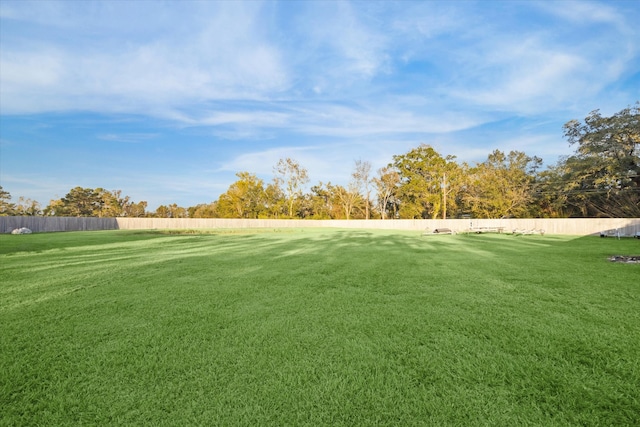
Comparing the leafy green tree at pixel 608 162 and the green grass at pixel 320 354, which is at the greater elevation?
the leafy green tree at pixel 608 162

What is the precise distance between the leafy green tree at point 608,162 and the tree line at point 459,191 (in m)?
0.05

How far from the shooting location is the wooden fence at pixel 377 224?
18.8m

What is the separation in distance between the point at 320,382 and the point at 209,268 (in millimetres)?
4100

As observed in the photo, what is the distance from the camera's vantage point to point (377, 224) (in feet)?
112

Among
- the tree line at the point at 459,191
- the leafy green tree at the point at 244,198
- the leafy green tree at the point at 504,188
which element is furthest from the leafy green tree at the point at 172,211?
the leafy green tree at the point at 504,188

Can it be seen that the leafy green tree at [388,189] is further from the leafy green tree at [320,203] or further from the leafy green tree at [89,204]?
the leafy green tree at [89,204]

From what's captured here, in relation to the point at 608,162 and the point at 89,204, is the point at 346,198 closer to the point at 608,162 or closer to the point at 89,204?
the point at 608,162

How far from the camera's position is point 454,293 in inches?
138

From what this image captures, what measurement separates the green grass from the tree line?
2522 cm

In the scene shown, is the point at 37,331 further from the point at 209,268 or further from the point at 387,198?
the point at 387,198

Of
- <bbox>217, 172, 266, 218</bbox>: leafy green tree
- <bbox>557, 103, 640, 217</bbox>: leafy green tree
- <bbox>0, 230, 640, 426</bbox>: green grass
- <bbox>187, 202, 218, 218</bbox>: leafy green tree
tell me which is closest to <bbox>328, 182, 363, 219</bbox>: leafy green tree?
<bbox>217, 172, 266, 218</bbox>: leafy green tree

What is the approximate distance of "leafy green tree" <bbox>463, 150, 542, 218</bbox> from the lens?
101 feet

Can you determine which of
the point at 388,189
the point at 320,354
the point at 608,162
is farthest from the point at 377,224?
the point at 320,354

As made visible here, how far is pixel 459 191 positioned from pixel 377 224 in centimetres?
1117
